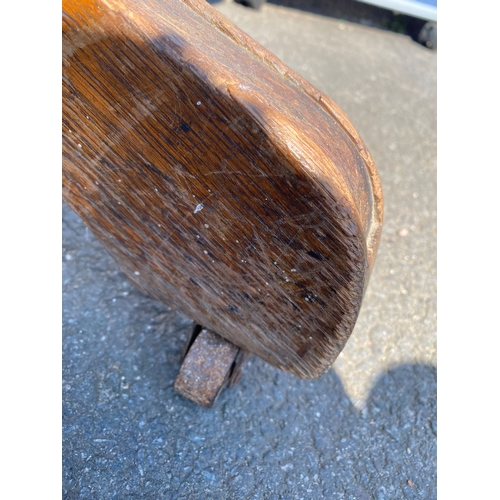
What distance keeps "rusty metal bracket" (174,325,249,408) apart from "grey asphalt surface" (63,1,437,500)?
155 millimetres

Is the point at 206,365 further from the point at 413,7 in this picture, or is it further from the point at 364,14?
the point at 364,14

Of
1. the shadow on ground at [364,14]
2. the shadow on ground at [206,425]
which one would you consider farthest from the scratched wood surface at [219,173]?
the shadow on ground at [364,14]

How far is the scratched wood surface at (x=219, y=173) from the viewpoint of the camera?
851 millimetres

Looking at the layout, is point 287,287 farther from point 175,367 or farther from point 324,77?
point 324,77

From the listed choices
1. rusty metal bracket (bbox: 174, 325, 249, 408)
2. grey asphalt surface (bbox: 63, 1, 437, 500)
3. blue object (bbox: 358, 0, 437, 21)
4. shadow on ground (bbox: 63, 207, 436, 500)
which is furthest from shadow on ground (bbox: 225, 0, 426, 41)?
rusty metal bracket (bbox: 174, 325, 249, 408)

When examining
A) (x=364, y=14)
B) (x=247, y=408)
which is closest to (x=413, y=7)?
(x=364, y=14)

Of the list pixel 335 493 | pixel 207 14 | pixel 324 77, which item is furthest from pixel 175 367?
pixel 324 77

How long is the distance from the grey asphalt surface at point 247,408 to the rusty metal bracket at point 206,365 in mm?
155

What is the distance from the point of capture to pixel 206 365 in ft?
4.35

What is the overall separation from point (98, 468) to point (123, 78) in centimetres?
98

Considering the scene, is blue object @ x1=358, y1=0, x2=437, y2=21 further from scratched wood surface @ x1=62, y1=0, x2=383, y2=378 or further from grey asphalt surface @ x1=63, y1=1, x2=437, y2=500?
scratched wood surface @ x1=62, y1=0, x2=383, y2=378

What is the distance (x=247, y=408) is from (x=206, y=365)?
0.26 m

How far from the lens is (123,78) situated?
35.0 inches

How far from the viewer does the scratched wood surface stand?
851 mm
